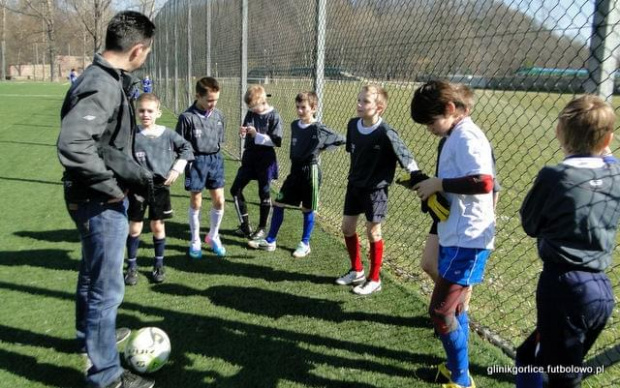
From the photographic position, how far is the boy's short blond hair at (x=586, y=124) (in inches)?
77.0

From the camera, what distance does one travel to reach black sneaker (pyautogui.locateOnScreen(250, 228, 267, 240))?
535 centimetres

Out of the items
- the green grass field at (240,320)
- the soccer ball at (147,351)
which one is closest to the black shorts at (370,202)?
the green grass field at (240,320)

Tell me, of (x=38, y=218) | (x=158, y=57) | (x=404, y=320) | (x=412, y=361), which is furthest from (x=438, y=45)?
(x=158, y=57)

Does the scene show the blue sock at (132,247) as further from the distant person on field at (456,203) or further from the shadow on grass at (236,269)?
the distant person on field at (456,203)

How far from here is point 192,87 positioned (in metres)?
→ 13.4

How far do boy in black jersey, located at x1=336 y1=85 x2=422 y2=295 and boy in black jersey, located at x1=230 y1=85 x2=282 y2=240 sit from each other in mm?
1549

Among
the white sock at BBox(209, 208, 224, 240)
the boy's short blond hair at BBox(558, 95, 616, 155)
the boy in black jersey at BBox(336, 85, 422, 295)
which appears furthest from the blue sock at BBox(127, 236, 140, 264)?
the boy's short blond hair at BBox(558, 95, 616, 155)

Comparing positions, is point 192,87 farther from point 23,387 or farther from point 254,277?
point 23,387

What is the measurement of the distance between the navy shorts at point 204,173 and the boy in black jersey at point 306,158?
655 millimetres

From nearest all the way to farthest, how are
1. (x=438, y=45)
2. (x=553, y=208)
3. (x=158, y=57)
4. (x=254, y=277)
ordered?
(x=553, y=208), (x=438, y=45), (x=254, y=277), (x=158, y=57)

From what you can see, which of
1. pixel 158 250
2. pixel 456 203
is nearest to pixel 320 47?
pixel 158 250

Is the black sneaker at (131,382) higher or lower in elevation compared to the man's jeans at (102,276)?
lower

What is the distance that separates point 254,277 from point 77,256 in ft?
5.67

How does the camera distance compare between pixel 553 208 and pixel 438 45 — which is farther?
pixel 438 45
